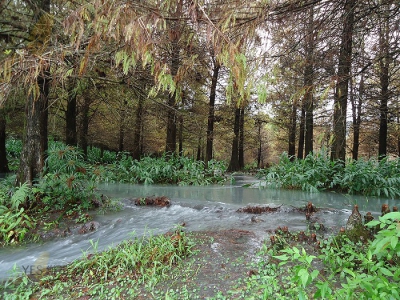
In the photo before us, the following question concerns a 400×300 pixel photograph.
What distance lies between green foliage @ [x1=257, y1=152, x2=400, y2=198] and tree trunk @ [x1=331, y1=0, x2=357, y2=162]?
0.55 metres

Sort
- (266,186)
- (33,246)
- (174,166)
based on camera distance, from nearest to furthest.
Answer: (33,246) → (266,186) → (174,166)

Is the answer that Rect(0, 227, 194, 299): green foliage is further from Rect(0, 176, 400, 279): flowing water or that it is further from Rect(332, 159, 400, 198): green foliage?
Rect(332, 159, 400, 198): green foliage

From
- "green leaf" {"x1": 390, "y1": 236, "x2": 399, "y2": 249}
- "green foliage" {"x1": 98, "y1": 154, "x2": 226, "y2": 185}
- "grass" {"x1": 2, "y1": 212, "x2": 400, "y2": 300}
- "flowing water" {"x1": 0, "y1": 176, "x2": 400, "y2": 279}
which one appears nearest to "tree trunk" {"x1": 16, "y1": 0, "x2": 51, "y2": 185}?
"flowing water" {"x1": 0, "y1": 176, "x2": 400, "y2": 279}

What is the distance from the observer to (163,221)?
15.0 feet

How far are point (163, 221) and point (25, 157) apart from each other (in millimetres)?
2868

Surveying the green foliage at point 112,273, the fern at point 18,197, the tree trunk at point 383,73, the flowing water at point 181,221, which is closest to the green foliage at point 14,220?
the fern at point 18,197

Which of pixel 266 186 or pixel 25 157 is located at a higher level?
pixel 25 157

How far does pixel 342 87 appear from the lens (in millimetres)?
6492

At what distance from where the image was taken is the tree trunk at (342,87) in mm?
4051

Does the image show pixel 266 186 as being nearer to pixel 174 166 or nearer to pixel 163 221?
pixel 174 166

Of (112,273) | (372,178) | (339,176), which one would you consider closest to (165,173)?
(339,176)

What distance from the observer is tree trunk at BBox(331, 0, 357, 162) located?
4051mm

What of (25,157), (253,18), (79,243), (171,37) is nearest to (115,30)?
(171,37)

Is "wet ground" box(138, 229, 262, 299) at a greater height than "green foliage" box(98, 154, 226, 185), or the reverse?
"green foliage" box(98, 154, 226, 185)
